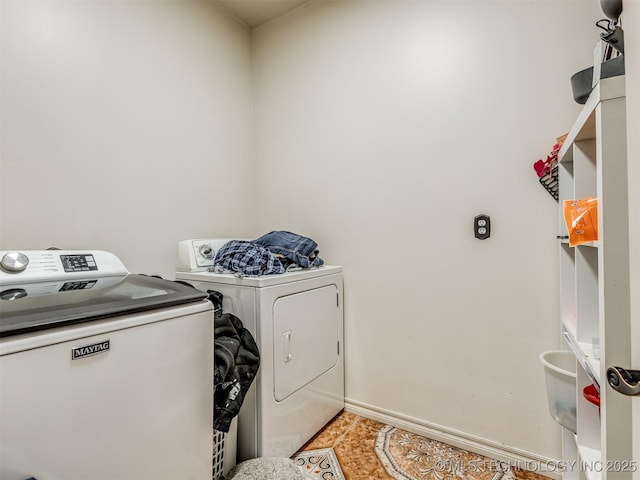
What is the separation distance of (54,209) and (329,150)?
1.51 m

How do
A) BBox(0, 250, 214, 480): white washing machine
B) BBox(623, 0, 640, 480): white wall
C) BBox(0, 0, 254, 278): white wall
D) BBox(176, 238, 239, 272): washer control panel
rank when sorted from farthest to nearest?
BBox(176, 238, 239, 272): washer control panel
BBox(0, 0, 254, 278): white wall
BBox(0, 250, 214, 480): white washing machine
BBox(623, 0, 640, 480): white wall

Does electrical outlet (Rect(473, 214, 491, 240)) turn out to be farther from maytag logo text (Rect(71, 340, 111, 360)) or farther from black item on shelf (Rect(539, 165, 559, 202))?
maytag logo text (Rect(71, 340, 111, 360))

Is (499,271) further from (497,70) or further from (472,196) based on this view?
(497,70)

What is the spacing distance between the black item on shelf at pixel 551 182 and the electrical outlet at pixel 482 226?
28 centimetres

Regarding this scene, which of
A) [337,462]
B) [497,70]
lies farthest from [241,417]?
[497,70]

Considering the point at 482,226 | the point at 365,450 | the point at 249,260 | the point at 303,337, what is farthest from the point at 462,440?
the point at 249,260

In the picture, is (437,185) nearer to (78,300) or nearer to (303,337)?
(303,337)

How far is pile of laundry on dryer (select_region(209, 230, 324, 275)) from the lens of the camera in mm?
1635

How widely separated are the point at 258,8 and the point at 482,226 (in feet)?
6.85

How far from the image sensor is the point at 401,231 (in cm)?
191

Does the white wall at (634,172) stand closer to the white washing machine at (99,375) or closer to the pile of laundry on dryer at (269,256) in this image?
the white washing machine at (99,375)

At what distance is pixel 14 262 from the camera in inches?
44.6

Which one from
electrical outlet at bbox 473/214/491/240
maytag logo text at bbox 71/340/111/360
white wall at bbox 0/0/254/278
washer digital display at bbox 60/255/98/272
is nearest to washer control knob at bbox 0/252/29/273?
washer digital display at bbox 60/255/98/272

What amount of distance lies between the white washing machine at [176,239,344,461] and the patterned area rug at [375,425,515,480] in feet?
1.36
